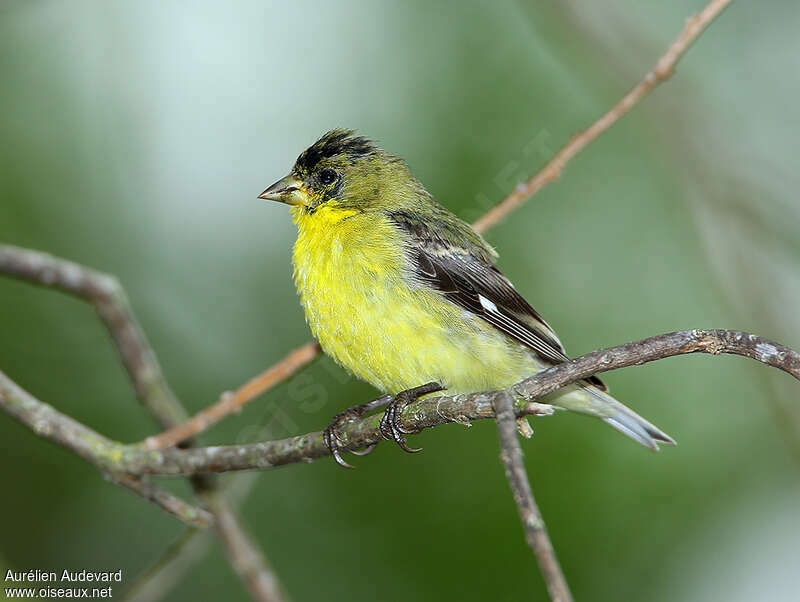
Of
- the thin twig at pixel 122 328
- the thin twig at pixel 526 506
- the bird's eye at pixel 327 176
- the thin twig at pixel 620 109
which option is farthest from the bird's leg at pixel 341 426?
the bird's eye at pixel 327 176

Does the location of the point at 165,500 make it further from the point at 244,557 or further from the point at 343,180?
the point at 343,180

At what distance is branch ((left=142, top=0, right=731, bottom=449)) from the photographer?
12.7ft

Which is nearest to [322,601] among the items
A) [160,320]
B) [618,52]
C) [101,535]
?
[101,535]

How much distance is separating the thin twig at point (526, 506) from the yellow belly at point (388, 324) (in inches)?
67.8

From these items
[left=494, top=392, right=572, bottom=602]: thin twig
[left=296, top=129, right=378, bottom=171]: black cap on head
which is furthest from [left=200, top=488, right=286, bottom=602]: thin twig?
[left=494, top=392, right=572, bottom=602]: thin twig

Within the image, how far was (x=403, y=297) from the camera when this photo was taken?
4.54 metres

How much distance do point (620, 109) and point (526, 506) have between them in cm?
262

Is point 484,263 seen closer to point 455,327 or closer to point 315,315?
point 455,327

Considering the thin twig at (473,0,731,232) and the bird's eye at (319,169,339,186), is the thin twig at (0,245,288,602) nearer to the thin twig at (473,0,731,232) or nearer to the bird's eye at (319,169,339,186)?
the bird's eye at (319,169,339,186)

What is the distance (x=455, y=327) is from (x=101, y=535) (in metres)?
3.65

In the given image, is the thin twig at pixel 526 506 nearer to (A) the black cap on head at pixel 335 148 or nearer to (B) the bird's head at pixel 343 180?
(B) the bird's head at pixel 343 180

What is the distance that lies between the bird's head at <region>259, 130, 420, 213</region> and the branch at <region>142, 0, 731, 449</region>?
2.66ft

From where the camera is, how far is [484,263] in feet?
16.9

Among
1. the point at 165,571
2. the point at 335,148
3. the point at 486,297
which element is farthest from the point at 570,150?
the point at 165,571
